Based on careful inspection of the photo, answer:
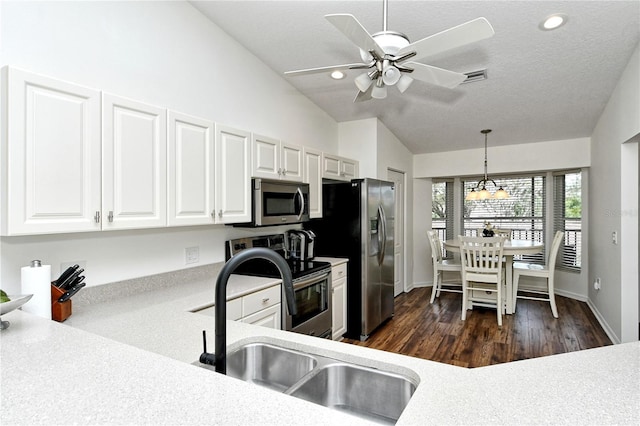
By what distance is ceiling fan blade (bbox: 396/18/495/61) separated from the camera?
1.44m

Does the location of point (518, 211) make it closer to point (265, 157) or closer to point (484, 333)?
point (484, 333)

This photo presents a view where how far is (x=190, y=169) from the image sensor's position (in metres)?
2.19

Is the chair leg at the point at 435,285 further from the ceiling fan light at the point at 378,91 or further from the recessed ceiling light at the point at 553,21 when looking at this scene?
the ceiling fan light at the point at 378,91

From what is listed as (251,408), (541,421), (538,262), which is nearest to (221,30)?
(251,408)

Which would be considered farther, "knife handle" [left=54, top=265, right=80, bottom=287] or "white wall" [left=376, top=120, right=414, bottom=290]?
"white wall" [left=376, top=120, right=414, bottom=290]

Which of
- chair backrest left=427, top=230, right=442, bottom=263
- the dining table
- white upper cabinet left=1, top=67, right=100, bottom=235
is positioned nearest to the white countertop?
white upper cabinet left=1, top=67, right=100, bottom=235

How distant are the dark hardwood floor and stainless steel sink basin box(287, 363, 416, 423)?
85.9 inches

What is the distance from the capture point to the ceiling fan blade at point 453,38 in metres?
1.44

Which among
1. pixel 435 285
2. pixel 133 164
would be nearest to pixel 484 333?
pixel 435 285

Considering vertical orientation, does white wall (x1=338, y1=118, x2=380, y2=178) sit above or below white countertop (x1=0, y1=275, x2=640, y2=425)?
above

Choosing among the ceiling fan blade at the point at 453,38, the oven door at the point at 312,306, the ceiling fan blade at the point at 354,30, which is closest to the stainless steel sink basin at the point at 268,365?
the oven door at the point at 312,306

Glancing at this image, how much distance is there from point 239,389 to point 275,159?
2.37 m

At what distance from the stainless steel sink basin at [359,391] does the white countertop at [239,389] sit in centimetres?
4

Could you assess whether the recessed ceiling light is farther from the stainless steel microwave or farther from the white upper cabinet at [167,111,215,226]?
the white upper cabinet at [167,111,215,226]
